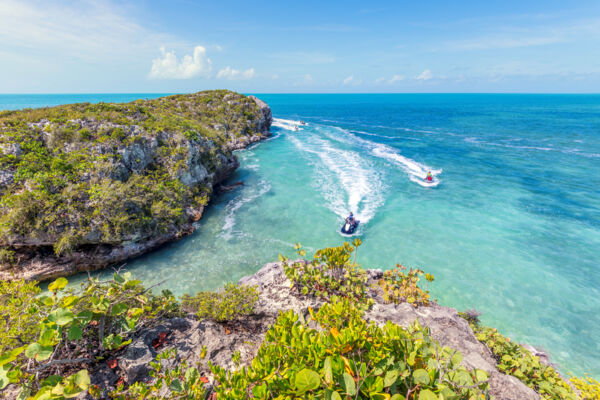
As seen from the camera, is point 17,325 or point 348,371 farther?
point 17,325

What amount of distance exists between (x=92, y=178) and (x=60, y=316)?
17848 mm

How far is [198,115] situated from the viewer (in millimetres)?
45656

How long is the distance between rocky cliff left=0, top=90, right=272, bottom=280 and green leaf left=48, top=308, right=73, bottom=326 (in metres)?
14.0

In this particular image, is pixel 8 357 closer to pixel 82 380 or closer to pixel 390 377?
pixel 82 380

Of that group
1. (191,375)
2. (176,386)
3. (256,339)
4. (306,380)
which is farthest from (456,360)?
(256,339)

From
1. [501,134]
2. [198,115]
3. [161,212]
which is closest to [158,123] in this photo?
[161,212]

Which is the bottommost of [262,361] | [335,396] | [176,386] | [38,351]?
[176,386]

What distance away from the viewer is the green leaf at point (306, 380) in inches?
104

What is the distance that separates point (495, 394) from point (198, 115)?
2010 inches

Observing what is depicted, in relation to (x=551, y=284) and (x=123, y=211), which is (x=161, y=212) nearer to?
(x=123, y=211)

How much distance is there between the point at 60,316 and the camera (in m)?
3.56

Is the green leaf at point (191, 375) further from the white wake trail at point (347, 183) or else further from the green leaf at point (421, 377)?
the white wake trail at point (347, 183)

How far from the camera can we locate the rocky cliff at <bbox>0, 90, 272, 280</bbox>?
14148 millimetres

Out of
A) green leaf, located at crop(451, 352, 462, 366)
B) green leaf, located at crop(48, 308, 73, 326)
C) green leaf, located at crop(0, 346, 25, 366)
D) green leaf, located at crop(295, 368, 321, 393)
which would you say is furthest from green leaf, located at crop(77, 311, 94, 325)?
green leaf, located at crop(451, 352, 462, 366)
